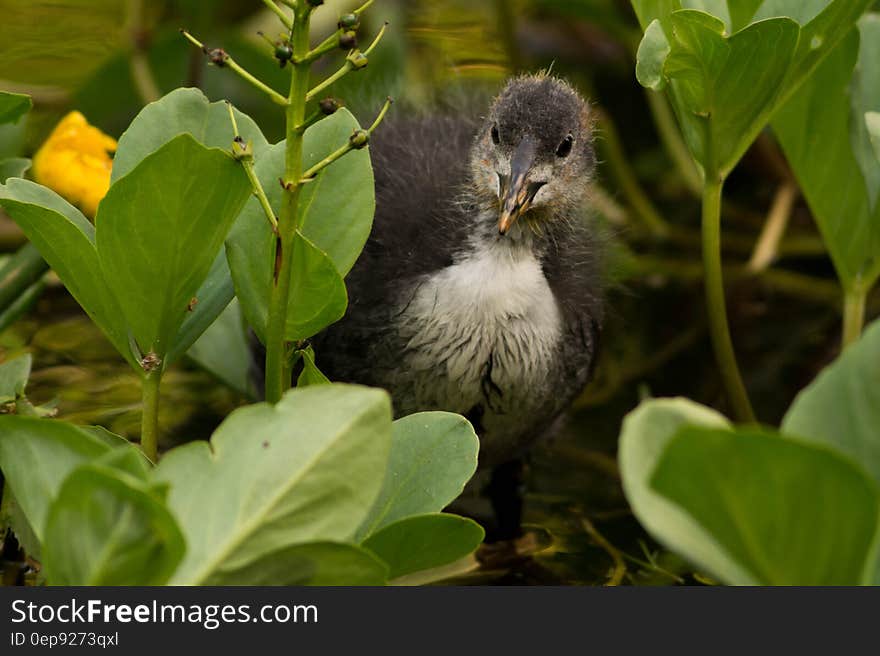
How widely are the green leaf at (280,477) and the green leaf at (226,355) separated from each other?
1.10 m

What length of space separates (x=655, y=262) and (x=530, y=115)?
1481mm

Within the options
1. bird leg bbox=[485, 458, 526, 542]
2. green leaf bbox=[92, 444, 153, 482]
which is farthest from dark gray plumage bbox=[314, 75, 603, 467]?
green leaf bbox=[92, 444, 153, 482]

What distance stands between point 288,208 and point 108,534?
50cm

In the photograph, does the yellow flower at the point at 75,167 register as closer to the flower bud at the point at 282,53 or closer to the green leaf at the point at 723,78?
the flower bud at the point at 282,53

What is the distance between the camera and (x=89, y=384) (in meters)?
2.89

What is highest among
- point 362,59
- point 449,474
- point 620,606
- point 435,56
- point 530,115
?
point 435,56

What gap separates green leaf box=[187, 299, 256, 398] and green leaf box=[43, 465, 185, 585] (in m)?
1.14

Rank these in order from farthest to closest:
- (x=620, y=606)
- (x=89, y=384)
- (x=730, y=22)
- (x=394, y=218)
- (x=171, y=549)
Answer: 1. (x=89, y=384)
2. (x=394, y=218)
3. (x=730, y=22)
4. (x=620, y=606)
5. (x=171, y=549)

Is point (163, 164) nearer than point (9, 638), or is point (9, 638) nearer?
point (9, 638)

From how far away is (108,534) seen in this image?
136 cm

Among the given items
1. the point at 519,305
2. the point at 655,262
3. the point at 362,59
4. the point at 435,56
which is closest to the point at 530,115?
the point at 519,305

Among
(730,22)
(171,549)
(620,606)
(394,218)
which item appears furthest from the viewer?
(394,218)

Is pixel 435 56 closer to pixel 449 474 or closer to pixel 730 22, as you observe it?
pixel 730 22

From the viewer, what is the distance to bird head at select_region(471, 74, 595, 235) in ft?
7.17
